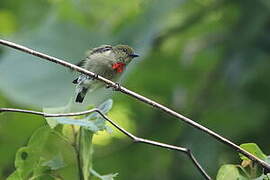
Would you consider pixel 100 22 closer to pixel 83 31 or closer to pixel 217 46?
pixel 83 31

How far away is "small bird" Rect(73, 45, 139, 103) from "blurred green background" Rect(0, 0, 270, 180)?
2.60 feet

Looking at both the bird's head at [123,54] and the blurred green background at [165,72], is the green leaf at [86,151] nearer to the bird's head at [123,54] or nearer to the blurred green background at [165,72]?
the bird's head at [123,54]

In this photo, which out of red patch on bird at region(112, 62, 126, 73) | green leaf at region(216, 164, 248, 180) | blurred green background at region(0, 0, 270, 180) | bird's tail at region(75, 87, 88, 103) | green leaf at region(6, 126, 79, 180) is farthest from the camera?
blurred green background at region(0, 0, 270, 180)

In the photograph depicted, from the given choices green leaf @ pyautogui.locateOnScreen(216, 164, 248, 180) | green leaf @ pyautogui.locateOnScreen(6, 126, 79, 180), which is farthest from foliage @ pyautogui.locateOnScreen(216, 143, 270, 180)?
green leaf @ pyautogui.locateOnScreen(6, 126, 79, 180)

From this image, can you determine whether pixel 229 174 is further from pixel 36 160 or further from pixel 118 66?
pixel 118 66

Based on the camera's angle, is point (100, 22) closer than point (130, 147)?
No

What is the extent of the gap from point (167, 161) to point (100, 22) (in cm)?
121

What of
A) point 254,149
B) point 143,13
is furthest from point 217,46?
point 254,149

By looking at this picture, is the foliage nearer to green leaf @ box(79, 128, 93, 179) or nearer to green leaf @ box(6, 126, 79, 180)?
green leaf @ box(79, 128, 93, 179)

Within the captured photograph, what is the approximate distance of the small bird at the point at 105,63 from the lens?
415cm

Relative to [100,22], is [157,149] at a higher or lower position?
lower

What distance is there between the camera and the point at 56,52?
5605mm

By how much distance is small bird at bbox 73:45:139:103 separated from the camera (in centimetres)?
415

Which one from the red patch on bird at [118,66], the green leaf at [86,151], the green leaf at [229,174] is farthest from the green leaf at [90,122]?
the red patch on bird at [118,66]
